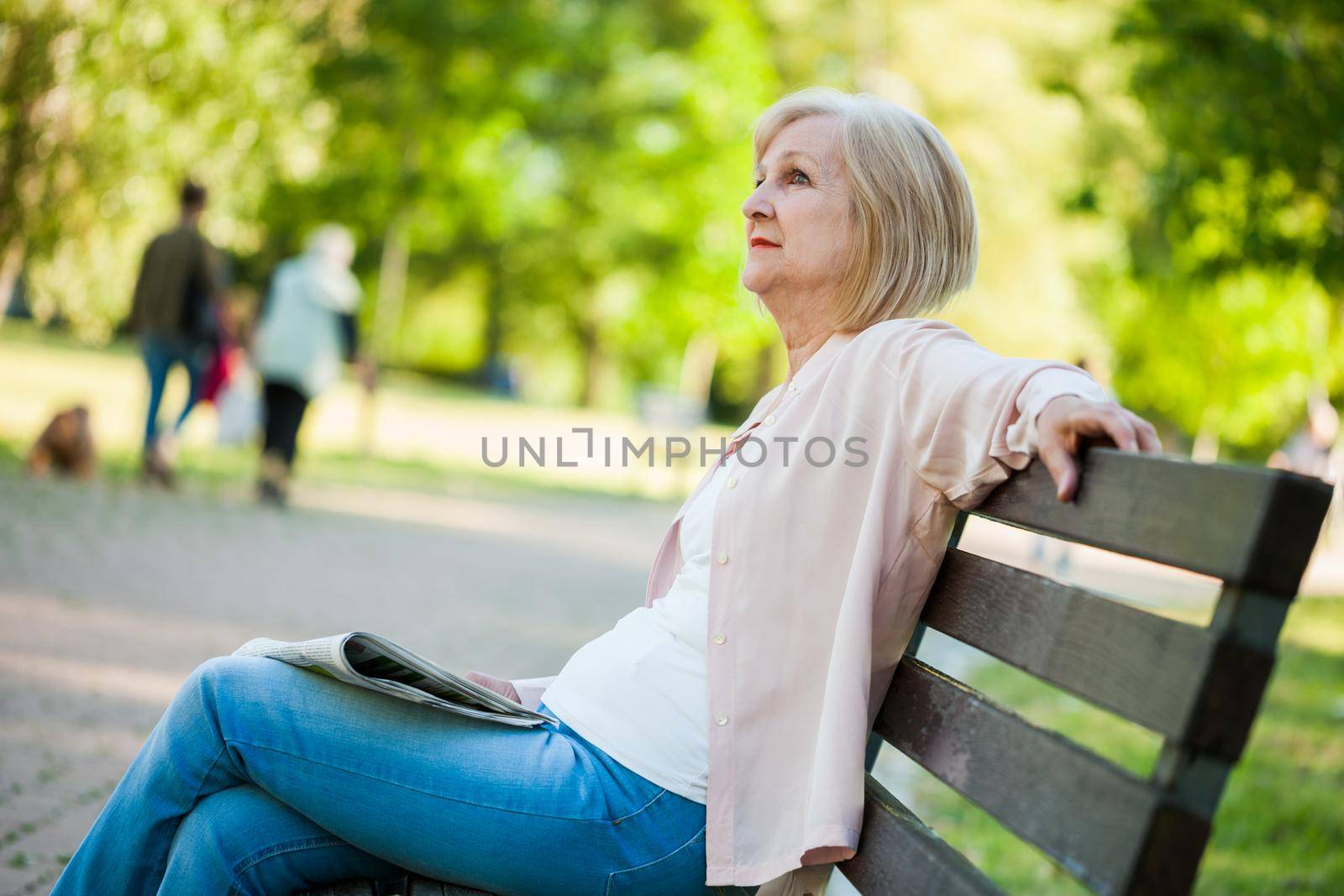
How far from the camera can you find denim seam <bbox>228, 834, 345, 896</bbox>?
1873mm

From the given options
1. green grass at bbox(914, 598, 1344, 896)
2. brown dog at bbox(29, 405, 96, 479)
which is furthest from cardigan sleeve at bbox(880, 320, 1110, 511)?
brown dog at bbox(29, 405, 96, 479)

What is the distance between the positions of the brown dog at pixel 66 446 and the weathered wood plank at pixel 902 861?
9654 millimetres

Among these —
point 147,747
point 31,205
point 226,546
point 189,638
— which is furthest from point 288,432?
point 147,747

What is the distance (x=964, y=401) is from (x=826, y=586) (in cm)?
38

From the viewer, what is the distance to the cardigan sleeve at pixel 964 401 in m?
1.58

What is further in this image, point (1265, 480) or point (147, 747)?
point (147, 747)

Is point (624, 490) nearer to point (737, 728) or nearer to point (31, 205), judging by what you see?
point (31, 205)

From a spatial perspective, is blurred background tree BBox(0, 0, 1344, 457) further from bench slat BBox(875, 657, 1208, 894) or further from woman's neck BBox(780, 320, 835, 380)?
bench slat BBox(875, 657, 1208, 894)

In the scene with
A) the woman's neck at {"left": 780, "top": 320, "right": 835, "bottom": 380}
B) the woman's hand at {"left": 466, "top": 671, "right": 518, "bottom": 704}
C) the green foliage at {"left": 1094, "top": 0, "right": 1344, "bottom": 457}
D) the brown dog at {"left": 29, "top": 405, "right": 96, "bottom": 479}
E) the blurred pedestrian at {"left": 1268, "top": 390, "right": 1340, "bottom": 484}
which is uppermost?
the green foliage at {"left": 1094, "top": 0, "right": 1344, "bottom": 457}

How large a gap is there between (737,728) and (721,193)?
22.1 meters

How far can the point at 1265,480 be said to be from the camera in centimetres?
119

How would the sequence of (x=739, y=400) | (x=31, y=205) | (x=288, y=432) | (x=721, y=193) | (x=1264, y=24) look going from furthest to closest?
(x=739, y=400) → (x=721, y=193) → (x=31, y=205) → (x=288, y=432) → (x=1264, y=24)

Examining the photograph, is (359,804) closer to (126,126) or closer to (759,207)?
(759,207)

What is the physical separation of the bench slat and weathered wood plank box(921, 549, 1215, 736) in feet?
0.23
